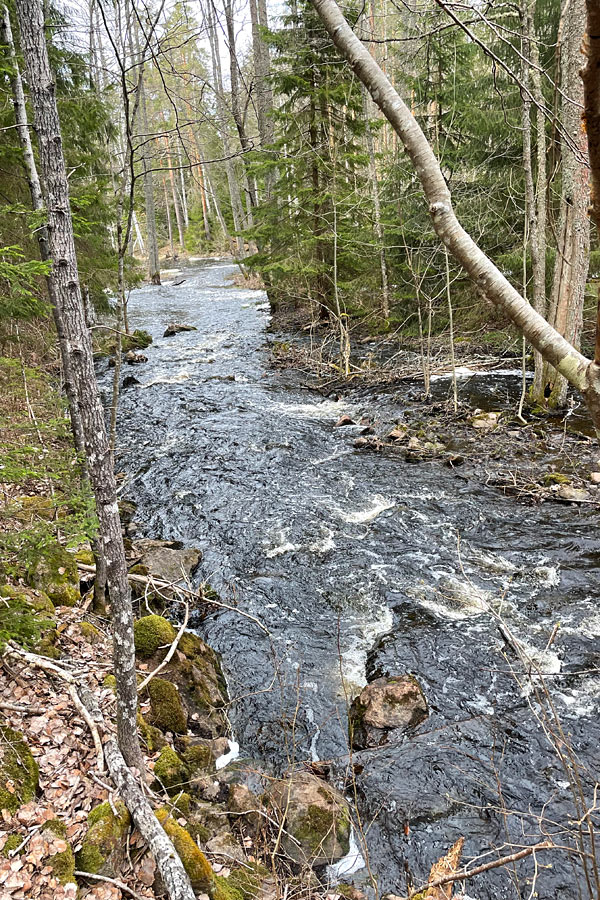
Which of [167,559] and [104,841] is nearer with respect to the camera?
[104,841]

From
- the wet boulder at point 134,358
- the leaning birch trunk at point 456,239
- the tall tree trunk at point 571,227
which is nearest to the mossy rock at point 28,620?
the leaning birch trunk at point 456,239

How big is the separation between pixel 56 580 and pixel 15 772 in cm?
236

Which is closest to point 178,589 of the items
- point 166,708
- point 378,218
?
point 166,708

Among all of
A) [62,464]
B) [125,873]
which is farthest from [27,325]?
[125,873]

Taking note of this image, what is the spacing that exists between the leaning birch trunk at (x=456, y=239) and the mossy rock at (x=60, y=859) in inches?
124

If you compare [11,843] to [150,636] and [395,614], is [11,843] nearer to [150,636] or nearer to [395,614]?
[150,636]

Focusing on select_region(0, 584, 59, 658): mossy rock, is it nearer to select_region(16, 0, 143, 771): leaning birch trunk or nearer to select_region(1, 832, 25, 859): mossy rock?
select_region(16, 0, 143, 771): leaning birch trunk

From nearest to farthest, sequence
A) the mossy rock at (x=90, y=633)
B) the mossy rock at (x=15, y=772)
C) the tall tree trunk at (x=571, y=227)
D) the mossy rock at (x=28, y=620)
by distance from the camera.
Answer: the mossy rock at (x=15, y=772) → the mossy rock at (x=28, y=620) → the mossy rock at (x=90, y=633) → the tall tree trunk at (x=571, y=227)

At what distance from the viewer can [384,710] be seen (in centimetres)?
434

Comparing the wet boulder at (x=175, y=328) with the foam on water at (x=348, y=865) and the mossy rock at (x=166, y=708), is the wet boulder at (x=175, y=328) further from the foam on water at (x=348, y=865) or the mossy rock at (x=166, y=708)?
the foam on water at (x=348, y=865)

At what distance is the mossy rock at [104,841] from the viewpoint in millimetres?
2650

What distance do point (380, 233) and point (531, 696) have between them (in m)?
13.7

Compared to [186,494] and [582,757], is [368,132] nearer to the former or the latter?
[186,494]

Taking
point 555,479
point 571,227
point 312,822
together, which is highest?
point 571,227
